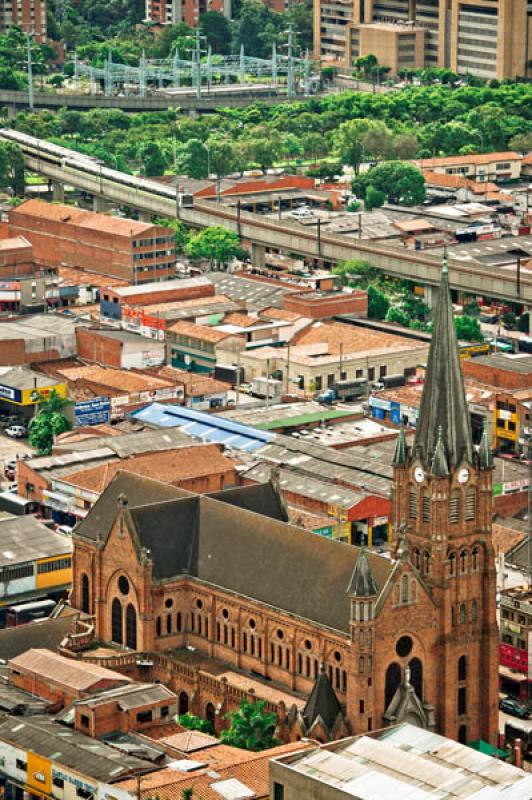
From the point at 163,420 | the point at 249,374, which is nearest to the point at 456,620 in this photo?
the point at 163,420

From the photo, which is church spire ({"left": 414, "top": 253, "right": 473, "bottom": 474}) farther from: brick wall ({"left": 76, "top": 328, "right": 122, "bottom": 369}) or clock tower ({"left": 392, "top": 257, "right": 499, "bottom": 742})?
brick wall ({"left": 76, "top": 328, "right": 122, "bottom": 369})

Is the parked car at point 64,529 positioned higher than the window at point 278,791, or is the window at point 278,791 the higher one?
the window at point 278,791

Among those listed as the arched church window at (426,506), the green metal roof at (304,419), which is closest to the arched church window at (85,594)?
the arched church window at (426,506)

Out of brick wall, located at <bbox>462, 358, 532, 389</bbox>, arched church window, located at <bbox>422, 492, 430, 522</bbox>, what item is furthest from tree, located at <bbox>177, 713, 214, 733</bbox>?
brick wall, located at <bbox>462, 358, 532, 389</bbox>

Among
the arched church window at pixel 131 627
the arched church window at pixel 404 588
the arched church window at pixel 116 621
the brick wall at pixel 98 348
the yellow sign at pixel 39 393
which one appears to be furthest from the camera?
the brick wall at pixel 98 348

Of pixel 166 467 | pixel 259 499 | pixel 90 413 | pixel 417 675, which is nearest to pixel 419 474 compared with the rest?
pixel 417 675

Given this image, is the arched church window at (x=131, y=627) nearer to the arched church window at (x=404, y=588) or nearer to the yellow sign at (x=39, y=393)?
the arched church window at (x=404, y=588)

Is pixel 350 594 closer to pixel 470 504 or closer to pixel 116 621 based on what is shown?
pixel 470 504
